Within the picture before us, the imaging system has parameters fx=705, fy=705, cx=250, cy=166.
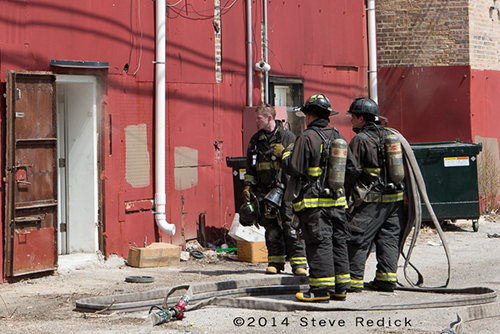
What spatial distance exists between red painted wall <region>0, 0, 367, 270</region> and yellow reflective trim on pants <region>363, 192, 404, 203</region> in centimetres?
365

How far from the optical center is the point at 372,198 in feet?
23.8

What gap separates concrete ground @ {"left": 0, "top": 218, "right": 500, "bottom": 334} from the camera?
19.4 ft

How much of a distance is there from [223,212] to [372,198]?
421 cm

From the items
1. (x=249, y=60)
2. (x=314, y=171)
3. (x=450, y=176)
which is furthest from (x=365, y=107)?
(x=450, y=176)

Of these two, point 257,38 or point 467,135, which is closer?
point 257,38

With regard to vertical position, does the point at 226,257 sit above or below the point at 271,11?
below

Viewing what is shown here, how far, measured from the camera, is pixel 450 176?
12.0 m

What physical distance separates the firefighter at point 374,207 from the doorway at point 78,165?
11.9 ft

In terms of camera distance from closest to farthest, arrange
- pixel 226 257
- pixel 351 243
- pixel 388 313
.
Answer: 1. pixel 388 313
2. pixel 351 243
3. pixel 226 257

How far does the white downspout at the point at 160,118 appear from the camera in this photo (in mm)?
9789

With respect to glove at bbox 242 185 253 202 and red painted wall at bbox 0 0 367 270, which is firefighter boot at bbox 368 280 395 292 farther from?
red painted wall at bbox 0 0 367 270

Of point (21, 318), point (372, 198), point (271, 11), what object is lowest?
point (21, 318)

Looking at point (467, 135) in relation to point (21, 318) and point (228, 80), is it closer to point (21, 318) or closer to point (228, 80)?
point (228, 80)

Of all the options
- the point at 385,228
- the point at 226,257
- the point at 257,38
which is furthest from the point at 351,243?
the point at 257,38
